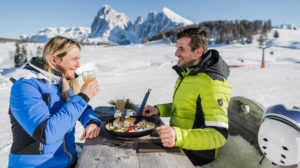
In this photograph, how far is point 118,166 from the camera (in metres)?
1.39

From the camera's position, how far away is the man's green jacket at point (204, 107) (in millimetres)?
1704

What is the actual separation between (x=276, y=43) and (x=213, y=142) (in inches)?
2728

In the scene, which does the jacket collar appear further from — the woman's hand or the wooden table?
the woman's hand

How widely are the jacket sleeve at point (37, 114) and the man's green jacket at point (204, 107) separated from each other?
0.96m

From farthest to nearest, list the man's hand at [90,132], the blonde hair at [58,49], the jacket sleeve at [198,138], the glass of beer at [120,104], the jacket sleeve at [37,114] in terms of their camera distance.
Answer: the glass of beer at [120,104] < the blonde hair at [58,49] < the man's hand at [90,132] < the jacket sleeve at [198,138] < the jacket sleeve at [37,114]

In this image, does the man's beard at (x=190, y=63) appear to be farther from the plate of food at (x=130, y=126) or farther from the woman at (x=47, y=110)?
the woman at (x=47, y=110)

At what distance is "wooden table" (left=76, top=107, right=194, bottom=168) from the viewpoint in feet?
4.62

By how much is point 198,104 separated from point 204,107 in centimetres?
16

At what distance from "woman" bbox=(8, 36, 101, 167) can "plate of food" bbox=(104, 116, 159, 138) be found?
20cm

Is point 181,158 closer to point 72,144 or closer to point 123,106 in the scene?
point 72,144

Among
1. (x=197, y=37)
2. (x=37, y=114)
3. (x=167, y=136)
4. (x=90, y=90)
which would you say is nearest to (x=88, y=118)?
(x=90, y=90)

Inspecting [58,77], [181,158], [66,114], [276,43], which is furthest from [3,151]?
[276,43]

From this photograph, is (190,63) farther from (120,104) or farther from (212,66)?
(120,104)

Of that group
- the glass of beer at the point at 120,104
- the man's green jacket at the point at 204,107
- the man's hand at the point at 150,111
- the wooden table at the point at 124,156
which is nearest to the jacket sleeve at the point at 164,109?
the man's hand at the point at 150,111
